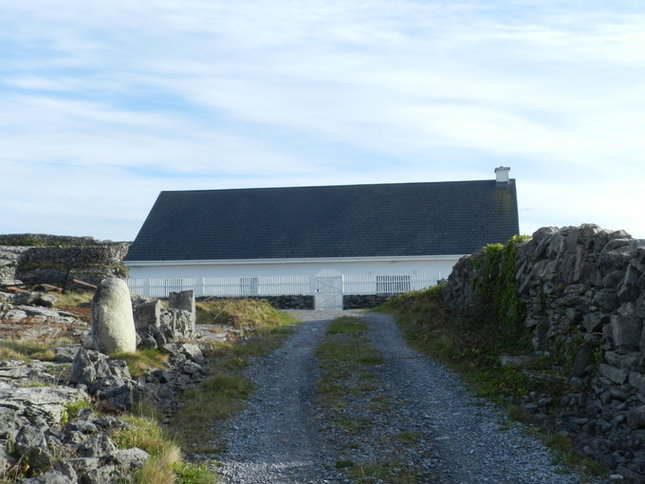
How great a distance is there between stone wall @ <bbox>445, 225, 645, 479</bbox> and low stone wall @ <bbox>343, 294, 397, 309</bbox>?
65.9 feet

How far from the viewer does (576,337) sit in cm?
1183

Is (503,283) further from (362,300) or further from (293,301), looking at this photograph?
(293,301)

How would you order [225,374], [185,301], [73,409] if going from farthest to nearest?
[185,301], [225,374], [73,409]

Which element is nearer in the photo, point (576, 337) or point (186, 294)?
point (576, 337)

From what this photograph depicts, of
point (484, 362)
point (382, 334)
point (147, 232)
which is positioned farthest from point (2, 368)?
point (147, 232)

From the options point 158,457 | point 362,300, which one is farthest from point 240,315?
point 158,457

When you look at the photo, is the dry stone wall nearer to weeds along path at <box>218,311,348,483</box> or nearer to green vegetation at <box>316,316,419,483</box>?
green vegetation at <box>316,316,419,483</box>

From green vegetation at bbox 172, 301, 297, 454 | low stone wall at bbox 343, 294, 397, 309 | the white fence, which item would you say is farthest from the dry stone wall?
low stone wall at bbox 343, 294, 397, 309

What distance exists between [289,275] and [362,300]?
4.20m

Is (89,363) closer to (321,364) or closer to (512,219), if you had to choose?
(321,364)

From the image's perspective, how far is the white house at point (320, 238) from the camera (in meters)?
35.6

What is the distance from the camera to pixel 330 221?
38406mm

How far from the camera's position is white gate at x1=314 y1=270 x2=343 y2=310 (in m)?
34.5

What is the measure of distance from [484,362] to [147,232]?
92.4ft
